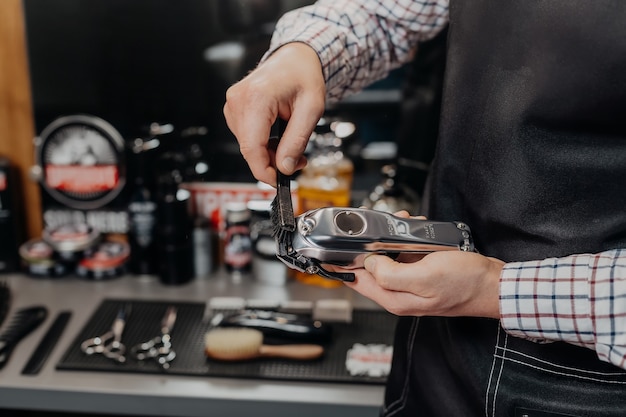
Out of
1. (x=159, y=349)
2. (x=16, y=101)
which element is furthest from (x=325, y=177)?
(x=16, y=101)

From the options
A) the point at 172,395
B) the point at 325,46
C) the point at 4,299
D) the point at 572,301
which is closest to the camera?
the point at 572,301

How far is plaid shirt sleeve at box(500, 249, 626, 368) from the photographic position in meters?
0.62

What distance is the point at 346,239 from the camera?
0.67 metres

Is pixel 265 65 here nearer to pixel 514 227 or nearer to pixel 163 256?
pixel 514 227

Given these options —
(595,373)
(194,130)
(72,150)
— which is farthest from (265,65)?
(72,150)

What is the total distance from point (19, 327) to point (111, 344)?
0.18 m

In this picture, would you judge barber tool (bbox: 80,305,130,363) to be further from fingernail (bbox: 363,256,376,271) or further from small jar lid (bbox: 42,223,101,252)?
fingernail (bbox: 363,256,376,271)

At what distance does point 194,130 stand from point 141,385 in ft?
1.82

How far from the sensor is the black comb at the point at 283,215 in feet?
2.20

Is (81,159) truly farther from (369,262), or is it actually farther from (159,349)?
(369,262)

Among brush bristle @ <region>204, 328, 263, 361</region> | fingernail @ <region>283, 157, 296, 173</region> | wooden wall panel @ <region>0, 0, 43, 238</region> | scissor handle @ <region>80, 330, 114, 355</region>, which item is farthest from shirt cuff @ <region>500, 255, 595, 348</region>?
wooden wall panel @ <region>0, 0, 43, 238</region>

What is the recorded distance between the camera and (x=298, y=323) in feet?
3.75

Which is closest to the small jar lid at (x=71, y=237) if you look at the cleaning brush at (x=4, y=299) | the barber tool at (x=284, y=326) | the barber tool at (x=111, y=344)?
the cleaning brush at (x=4, y=299)

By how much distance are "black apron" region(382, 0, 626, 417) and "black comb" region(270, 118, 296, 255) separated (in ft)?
0.74
